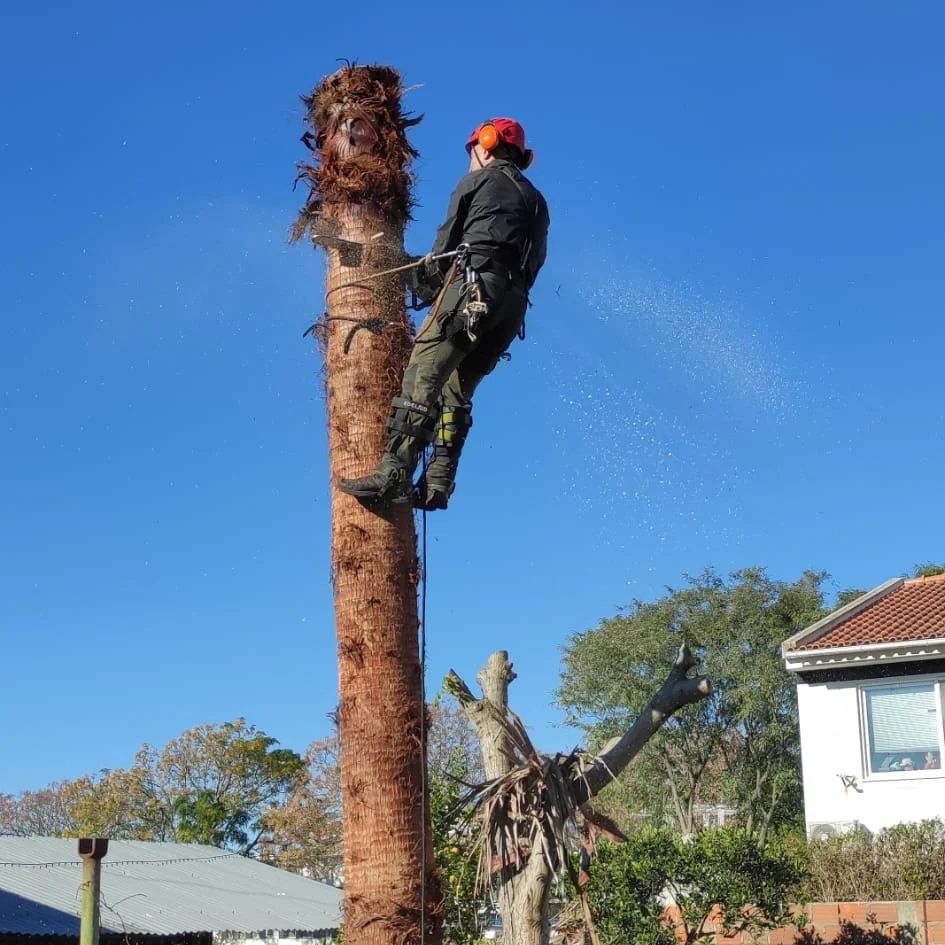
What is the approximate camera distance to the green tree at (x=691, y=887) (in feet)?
43.9

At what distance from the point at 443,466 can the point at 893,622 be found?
17262mm

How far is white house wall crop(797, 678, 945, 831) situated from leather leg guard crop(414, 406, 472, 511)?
16.2 meters

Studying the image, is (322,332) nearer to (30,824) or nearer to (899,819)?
(899,819)

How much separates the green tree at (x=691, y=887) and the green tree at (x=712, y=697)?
19994 mm

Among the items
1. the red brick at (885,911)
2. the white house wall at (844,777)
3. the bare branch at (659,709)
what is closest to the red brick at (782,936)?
the red brick at (885,911)

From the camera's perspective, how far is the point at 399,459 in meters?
5.33

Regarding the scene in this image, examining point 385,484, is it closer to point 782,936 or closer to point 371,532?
point 371,532

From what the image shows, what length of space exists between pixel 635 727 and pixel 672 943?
18.7ft

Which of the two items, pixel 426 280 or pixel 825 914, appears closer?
pixel 426 280

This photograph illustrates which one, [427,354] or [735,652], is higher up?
[735,652]

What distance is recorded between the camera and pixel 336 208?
19.7ft

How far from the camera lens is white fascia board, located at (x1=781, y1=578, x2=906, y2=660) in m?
20.8

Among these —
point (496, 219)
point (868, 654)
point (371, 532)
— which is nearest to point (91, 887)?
point (371, 532)

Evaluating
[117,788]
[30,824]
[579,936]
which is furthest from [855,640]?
[30,824]
